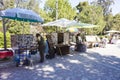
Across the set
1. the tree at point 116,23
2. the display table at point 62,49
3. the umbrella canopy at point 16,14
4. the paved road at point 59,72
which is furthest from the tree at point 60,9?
the tree at point 116,23

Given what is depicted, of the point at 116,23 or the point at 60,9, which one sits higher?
the point at 60,9

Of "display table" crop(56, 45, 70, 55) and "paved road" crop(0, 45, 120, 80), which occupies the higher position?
"display table" crop(56, 45, 70, 55)

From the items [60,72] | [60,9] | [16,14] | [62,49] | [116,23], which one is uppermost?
[60,9]

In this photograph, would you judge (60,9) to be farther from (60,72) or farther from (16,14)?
(60,72)

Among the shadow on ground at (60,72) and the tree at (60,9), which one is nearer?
the shadow on ground at (60,72)

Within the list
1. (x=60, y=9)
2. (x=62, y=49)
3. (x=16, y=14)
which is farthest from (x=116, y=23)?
(x=16, y=14)

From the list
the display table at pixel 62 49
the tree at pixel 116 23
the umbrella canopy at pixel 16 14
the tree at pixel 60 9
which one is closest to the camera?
the umbrella canopy at pixel 16 14

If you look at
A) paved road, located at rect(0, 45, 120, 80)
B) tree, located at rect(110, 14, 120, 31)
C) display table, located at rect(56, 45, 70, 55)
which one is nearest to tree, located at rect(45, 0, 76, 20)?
display table, located at rect(56, 45, 70, 55)

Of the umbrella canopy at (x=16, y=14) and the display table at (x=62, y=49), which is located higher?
the umbrella canopy at (x=16, y=14)

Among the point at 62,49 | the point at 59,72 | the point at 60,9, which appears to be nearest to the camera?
the point at 59,72

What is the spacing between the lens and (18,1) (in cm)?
1995

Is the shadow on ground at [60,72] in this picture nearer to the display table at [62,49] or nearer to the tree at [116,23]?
the display table at [62,49]

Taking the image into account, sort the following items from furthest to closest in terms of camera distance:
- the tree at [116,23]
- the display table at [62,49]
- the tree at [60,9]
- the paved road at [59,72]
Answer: the tree at [116,23] → the tree at [60,9] → the display table at [62,49] → the paved road at [59,72]

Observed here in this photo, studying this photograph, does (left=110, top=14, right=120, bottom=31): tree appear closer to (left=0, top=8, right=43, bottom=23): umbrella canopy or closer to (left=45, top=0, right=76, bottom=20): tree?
(left=45, top=0, right=76, bottom=20): tree
